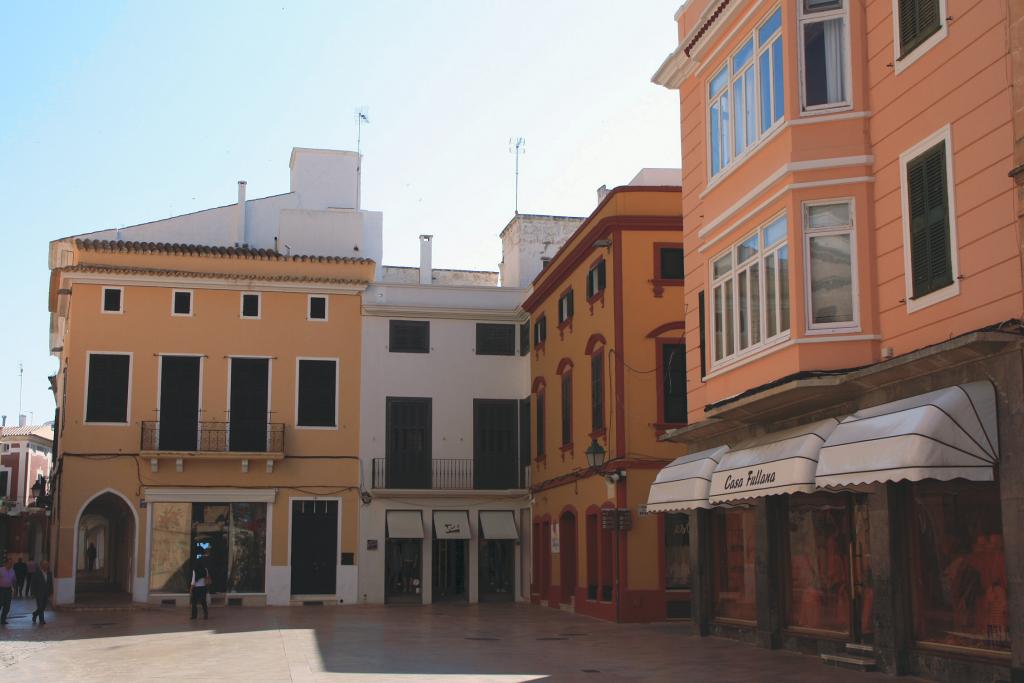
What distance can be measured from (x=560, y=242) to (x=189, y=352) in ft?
52.4

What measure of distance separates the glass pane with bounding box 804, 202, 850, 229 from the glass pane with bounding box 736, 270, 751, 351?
2.15m

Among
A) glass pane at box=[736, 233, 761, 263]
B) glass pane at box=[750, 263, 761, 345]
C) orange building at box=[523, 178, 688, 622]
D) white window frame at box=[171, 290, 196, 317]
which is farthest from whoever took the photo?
white window frame at box=[171, 290, 196, 317]

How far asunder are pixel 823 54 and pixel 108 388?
25.4m

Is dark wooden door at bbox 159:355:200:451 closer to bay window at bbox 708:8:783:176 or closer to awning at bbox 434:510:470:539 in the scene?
awning at bbox 434:510:470:539

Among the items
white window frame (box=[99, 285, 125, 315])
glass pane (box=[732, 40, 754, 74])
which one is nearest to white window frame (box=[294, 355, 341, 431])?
white window frame (box=[99, 285, 125, 315])

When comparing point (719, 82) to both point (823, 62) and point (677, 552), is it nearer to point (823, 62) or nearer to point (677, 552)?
point (823, 62)

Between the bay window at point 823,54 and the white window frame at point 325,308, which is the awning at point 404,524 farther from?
the bay window at point 823,54

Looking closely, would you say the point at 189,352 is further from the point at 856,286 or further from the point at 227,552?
the point at 856,286

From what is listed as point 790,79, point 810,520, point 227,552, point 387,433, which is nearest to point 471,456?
point 387,433

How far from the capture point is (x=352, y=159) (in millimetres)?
43375

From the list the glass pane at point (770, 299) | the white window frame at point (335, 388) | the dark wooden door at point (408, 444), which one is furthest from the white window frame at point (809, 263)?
the white window frame at point (335, 388)

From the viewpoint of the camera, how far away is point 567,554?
31188 mm

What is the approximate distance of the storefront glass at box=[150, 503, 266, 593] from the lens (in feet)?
111

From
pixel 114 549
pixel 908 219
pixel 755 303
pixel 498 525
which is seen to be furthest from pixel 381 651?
pixel 114 549
